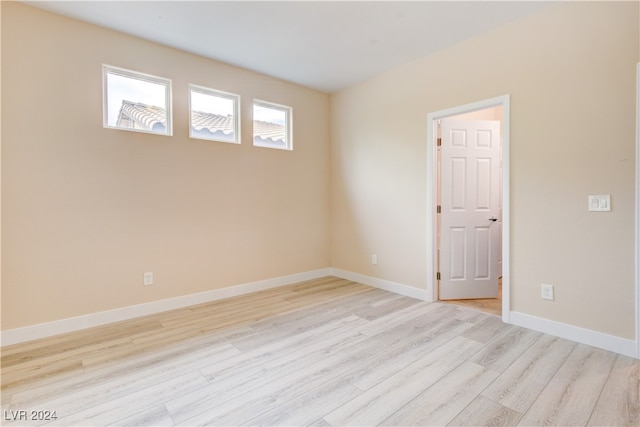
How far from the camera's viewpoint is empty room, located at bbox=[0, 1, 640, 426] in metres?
1.95

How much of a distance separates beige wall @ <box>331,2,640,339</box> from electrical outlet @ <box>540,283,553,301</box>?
0.04 meters

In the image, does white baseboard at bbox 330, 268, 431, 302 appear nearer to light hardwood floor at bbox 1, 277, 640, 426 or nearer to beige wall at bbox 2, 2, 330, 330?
light hardwood floor at bbox 1, 277, 640, 426

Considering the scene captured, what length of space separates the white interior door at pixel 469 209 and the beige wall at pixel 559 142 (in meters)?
0.28

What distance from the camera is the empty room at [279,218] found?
1.95 metres

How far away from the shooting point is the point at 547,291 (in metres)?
2.68

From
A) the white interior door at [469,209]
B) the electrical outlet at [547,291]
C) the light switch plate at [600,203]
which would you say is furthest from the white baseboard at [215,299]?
the light switch plate at [600,203]

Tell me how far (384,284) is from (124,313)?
3.01 metres

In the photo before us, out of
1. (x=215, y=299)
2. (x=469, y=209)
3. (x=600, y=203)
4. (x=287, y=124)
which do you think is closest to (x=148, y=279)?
(x=215, y=299)

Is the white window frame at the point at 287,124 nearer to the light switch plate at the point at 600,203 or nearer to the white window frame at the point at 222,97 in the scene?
the white window frame at the point at 222,97

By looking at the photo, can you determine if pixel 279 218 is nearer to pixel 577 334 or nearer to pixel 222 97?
pixel 222 97

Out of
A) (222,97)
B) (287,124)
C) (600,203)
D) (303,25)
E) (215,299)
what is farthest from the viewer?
(287,124)

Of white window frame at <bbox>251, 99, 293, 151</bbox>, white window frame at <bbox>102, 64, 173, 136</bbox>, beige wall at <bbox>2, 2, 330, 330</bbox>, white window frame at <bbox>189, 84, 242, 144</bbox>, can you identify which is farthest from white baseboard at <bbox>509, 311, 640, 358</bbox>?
white window frame at <bbox>102, 64, 173, 136</bbox>

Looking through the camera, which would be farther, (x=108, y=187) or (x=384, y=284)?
(x=384, y=284)

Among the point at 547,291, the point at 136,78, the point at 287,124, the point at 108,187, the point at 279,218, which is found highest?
the point at 136,78
